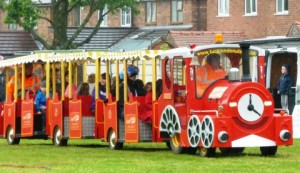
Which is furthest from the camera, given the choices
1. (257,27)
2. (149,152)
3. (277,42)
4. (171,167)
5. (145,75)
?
(257,27)

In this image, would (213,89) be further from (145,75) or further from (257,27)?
(257,27)

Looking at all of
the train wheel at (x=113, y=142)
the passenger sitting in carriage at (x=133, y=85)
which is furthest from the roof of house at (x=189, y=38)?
the passenger sitting in carriage at (x=133, y=85)

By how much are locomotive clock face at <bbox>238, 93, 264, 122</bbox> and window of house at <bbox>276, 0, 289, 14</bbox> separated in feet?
150

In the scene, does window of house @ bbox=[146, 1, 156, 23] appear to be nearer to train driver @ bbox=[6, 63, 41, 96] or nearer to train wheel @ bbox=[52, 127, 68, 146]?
train driver @ bbox=[6, 63, 41, 96]

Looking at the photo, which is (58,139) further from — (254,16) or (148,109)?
(254,16)

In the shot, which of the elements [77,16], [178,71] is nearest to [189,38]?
[77,16]

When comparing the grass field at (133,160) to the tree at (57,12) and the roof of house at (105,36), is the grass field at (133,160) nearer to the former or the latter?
the tree at (57,12)

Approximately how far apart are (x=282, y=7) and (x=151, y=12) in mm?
18069

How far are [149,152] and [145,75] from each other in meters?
2.93

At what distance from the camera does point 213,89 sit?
25016 millimetres

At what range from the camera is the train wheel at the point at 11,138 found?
105 feet

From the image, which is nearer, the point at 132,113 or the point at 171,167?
the point at 171,167

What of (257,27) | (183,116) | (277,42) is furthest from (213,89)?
(257,27)

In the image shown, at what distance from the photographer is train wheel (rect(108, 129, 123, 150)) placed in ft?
92.8
